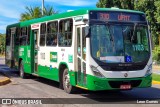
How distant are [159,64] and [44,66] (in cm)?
2367

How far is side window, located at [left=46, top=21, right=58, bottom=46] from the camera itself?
50.6 feet

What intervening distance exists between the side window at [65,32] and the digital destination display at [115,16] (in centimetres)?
160

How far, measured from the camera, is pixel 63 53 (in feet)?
47.4

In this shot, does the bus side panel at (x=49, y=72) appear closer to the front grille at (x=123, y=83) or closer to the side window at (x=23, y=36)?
the side window at (x=23, y=36)

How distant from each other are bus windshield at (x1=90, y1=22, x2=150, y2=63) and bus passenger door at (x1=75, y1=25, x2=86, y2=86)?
22.0 inches

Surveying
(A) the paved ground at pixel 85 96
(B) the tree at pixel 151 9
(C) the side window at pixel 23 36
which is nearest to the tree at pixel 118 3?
(B) the tree at pixel 151 9

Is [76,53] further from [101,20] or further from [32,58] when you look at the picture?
[32,58]

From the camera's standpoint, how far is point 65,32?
46.9ft

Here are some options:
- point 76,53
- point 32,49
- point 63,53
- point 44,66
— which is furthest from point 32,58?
point 76,53

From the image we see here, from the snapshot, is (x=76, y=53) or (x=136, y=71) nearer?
(x=136, y=71)

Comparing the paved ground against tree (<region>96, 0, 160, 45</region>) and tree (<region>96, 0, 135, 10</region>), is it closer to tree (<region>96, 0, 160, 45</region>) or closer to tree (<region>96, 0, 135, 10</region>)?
tree (<region>96, 0, 160, 45</region>)

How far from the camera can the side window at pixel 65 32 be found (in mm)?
13824

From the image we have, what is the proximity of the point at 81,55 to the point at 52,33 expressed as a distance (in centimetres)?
333

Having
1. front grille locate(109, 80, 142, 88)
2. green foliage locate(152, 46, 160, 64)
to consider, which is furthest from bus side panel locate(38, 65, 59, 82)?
green foliage locate(152, 46, 160, 64)
